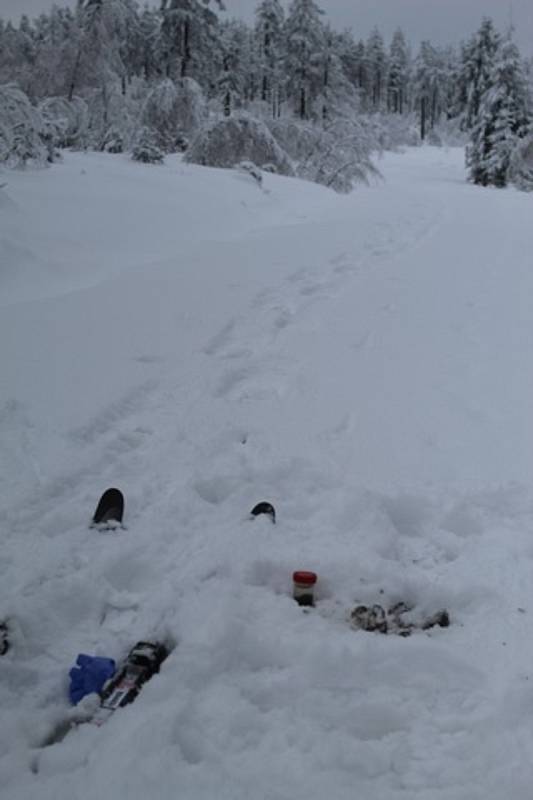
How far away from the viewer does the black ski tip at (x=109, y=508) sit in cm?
303

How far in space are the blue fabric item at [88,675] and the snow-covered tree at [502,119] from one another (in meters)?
27.1

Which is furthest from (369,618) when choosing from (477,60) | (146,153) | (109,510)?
(477,60)

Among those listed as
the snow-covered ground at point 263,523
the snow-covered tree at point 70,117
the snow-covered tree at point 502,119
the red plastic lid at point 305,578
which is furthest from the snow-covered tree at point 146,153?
the snow-covered tree at point 502,119

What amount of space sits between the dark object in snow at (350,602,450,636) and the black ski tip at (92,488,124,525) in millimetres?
1218

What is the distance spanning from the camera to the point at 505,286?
728 cm

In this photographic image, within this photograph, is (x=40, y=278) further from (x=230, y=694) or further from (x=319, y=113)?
(x=319, y=113)

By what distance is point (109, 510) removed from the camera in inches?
120

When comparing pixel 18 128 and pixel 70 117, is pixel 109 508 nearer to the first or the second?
pixel 18 128

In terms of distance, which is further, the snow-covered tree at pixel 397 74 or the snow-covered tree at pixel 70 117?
the snow-covered tree at pixel 397 74

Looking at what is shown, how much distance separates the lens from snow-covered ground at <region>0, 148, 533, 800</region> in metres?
1.93

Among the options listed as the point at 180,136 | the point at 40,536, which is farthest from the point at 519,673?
the point at 180,136

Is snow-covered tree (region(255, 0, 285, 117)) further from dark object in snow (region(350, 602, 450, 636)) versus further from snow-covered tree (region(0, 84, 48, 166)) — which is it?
dark object in snow (region(350, 602, 450, 636))

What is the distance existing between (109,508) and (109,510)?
0.01 metres

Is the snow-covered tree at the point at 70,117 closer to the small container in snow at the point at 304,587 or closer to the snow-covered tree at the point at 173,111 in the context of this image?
the snow-covered tree at the point at 173,111
